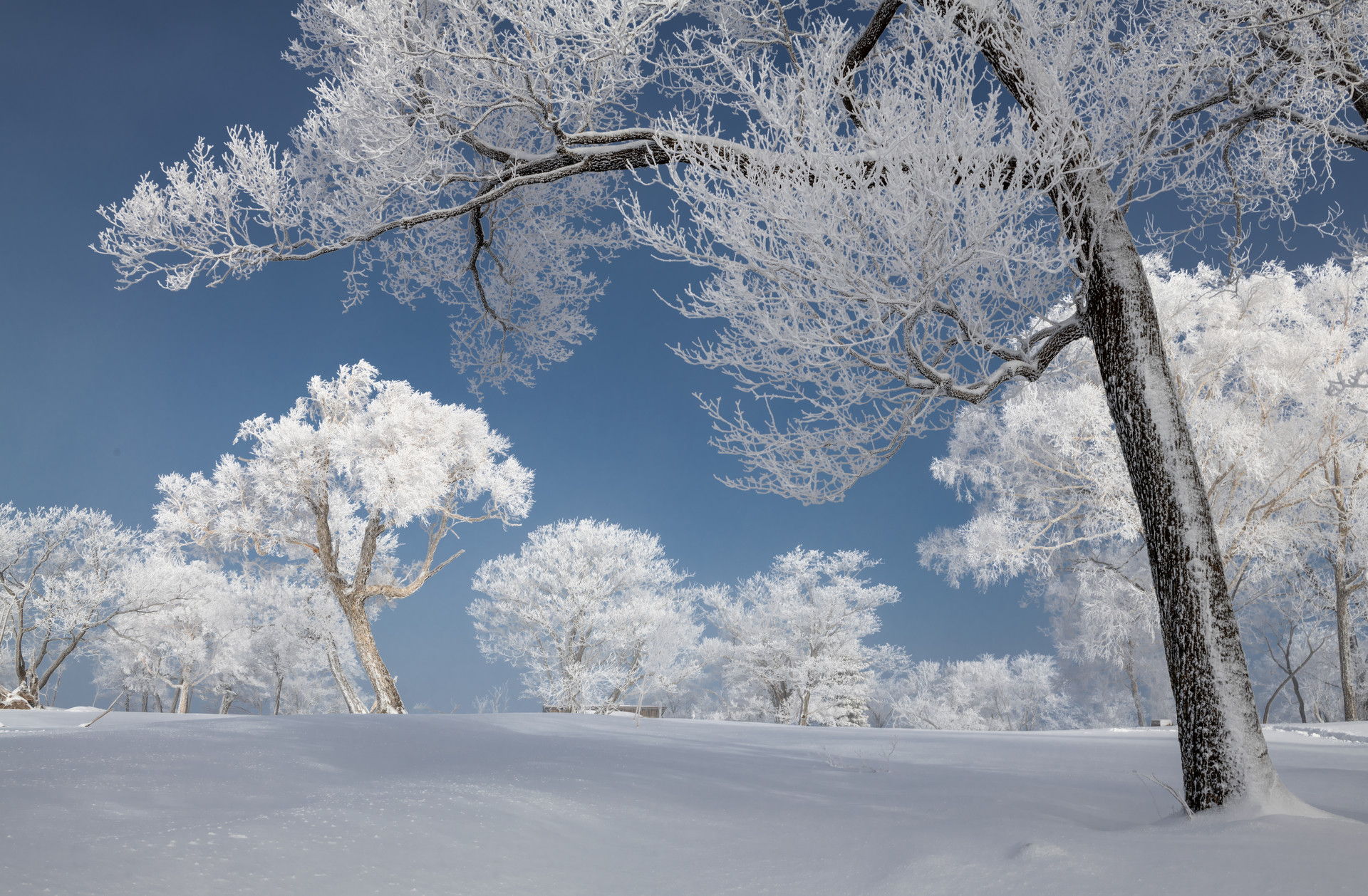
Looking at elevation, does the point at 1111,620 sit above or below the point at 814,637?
above

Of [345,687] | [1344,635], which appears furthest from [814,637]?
[345,687]

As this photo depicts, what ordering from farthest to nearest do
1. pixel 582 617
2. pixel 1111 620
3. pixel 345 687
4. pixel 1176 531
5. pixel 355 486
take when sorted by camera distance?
pixel 582 617 < pixel 1111 620 < pixel 345 687 < pixel 355 486 < pixel 1176 531

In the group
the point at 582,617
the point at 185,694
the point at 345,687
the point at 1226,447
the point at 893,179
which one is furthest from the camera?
the point at 185,694

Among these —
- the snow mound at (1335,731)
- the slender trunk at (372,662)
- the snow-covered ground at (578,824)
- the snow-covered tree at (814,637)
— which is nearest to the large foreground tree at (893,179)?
the snow-covered ground at (578,824)

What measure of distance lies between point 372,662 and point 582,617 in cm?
837

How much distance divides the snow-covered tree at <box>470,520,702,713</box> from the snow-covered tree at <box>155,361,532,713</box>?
274 inches

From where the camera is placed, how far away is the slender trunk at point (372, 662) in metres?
11.5

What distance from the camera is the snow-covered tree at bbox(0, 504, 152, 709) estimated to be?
14.0 m

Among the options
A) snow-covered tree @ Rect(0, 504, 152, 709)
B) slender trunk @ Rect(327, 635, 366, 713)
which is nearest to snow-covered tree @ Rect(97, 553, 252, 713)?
snow-covered tree @ Rect(0, 504, 152, 709)

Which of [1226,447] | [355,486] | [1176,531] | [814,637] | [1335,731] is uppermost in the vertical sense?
[1226,447]

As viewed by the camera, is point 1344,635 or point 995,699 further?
point 995,699

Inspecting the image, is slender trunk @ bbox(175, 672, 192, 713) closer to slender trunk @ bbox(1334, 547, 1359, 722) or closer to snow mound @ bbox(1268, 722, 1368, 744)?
snow mound @ bbox(1268, 722, 1368, 744)

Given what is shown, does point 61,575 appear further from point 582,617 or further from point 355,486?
point 582,617

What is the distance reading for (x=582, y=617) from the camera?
1952cm
